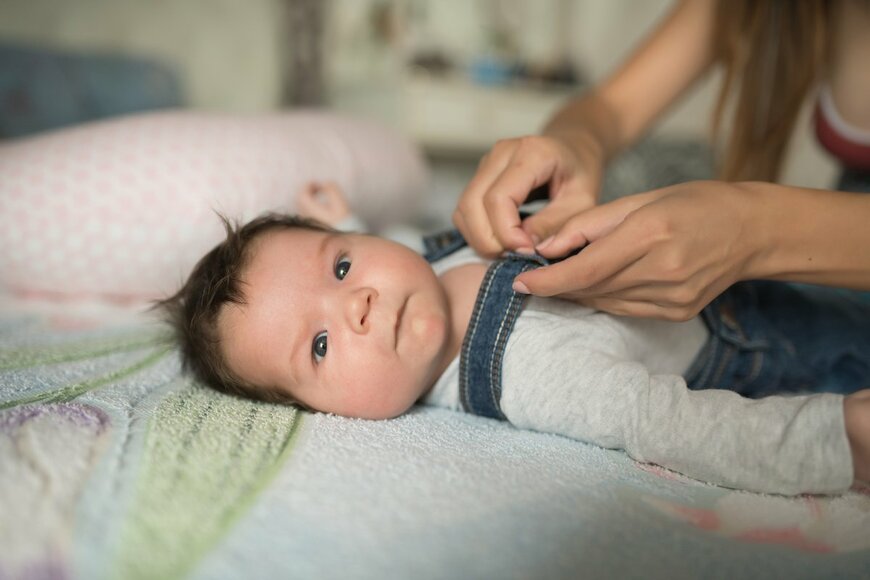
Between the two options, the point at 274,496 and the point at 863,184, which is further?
the point at 863,184

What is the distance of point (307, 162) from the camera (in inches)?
51.4

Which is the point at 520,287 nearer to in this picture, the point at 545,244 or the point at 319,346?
the point at 545,244

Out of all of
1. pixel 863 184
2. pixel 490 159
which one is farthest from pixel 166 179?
pixel 863 184

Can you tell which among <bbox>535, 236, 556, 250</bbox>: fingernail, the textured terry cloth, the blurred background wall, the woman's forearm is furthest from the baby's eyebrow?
the blurred background wall

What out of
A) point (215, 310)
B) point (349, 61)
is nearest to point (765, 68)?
point (215, 310)

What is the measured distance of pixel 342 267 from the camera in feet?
2.89

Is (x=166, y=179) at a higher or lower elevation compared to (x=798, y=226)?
lower

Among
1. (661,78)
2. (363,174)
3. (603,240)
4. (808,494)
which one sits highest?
(661,78)

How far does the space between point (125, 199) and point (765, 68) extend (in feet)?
3.65

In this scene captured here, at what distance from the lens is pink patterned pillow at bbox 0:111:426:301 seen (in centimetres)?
112

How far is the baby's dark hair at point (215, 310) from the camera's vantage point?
843 millimetres

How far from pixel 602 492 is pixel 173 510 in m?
0.36

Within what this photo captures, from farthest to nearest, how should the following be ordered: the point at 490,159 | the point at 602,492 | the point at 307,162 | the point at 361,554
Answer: the point at 307,162 → the point at 490,159 → the point at 602,492 → the point at 361,554

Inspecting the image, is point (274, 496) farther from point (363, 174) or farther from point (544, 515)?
point (363, 174)
